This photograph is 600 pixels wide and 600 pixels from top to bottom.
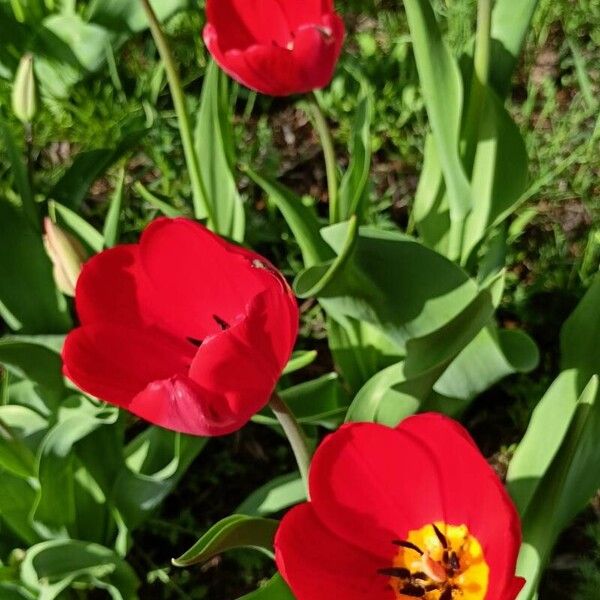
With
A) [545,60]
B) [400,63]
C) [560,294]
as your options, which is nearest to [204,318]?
[560,294]

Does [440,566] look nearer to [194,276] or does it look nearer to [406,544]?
[406,544]

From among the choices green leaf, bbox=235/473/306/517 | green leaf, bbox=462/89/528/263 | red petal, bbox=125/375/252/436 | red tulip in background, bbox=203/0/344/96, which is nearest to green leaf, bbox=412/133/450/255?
green leaf, bbox=462/89/528/263

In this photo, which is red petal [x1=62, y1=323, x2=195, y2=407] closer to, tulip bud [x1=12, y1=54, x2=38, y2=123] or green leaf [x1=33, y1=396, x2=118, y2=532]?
green leaf [x1=33, y1=396, x2=118, y2=532]

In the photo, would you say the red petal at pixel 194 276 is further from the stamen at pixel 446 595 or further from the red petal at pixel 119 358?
the stamen at pixel 446 595

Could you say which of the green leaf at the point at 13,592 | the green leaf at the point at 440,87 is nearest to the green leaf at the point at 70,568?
the green leaf at the point at 13,592

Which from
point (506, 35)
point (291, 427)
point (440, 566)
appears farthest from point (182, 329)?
point (506, 35)
